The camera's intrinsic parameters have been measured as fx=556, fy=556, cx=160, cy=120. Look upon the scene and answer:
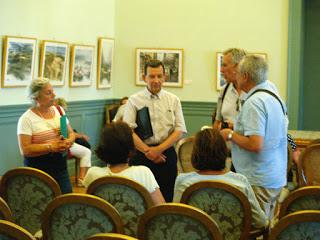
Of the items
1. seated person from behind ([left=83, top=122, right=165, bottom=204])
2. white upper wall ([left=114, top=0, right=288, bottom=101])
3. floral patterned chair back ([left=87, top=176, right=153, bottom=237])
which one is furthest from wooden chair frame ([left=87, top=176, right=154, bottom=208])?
white upper wall ([left=114, top=0, right=288, bottom=101])

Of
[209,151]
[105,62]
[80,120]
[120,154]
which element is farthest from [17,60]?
[209,151]

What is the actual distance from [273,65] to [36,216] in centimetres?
644

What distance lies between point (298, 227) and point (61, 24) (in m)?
6.40

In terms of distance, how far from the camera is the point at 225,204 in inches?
131

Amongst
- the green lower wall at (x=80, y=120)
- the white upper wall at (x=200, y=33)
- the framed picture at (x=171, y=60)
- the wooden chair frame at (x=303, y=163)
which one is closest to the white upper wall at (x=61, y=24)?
the green lower wall at (x=80, y=120)

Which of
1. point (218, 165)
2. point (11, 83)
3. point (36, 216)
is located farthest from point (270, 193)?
point (11, 83)

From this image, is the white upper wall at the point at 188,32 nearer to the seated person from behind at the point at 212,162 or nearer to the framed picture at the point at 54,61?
the framed picture at the point at 54,61

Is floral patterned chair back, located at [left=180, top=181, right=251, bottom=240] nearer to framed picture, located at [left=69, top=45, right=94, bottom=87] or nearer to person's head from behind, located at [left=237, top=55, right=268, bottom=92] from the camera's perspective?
person's head from behind, located at [left=237, top=55, right=268, bottom=92]

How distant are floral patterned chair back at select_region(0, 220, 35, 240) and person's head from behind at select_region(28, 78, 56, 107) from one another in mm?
2536

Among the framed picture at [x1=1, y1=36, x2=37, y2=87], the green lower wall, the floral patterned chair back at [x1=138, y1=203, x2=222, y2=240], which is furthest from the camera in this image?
the green lower wall

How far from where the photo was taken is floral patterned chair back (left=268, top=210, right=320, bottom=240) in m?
2.68

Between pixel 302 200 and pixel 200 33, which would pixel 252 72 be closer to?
pixel 302 200

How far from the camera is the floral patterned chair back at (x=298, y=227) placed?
268 centimetres

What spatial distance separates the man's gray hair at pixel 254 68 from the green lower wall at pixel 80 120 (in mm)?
A: 4183
